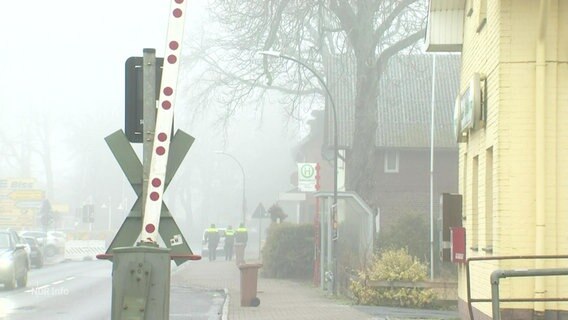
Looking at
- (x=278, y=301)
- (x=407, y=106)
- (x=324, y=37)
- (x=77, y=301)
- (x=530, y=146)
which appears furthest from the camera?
(x=407, y=106)

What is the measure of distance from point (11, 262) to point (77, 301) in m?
5.90

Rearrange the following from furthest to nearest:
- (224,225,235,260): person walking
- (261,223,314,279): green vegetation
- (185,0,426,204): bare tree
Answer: (224,225,235,260): person walking < (261,223,314,279): green vegetation < (185,0,426,204): bare tree

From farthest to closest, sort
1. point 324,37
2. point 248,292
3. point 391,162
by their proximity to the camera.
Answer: point 391,162 → point 324,37 → point 248,292

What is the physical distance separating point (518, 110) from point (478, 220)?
311 centimetres

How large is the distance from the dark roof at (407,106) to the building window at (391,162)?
1033 millimetres

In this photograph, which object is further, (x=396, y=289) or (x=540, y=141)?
(x=396, y=289)

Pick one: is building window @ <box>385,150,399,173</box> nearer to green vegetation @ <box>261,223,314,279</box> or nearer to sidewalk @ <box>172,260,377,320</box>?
sidewalk @ <box>172,260,377,320</box>

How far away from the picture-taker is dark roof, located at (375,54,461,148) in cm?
4516

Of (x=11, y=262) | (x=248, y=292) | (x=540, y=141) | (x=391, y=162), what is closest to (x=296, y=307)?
(x=248, y=292)

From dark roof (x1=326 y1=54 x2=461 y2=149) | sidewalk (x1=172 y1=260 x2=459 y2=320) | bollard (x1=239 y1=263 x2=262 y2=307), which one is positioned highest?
dark roof (x1=326 y1=54 x2=461 y2=149)

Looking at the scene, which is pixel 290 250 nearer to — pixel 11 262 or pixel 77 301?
pixel 11 262

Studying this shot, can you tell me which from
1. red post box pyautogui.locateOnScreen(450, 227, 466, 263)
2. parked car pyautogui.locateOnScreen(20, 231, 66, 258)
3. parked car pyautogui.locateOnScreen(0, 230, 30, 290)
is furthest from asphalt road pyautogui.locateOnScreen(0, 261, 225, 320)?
parked car pyautogui.locateOnScreen(20, 231, 66, 258)

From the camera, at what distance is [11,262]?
1184 inches

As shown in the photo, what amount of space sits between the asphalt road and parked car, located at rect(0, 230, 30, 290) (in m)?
0.32
